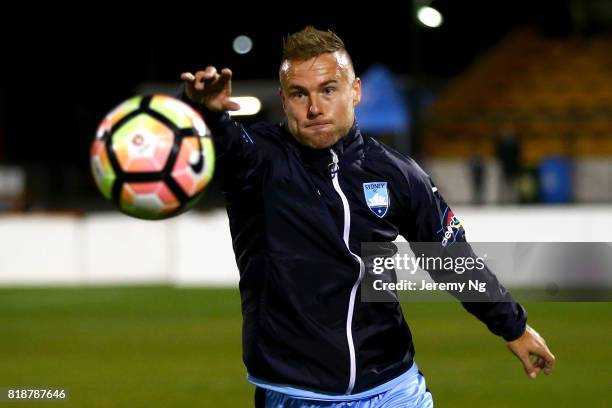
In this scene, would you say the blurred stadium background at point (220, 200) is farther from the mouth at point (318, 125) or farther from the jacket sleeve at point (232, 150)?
the mouth at point (318, 125)

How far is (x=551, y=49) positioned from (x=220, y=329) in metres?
19.8

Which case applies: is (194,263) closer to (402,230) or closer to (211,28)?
(402,230)

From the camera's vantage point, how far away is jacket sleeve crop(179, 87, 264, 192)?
3.84 m

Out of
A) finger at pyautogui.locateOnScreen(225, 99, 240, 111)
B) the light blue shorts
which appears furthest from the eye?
the light blue shorts

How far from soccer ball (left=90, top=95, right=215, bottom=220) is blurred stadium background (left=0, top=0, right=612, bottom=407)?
4472mm

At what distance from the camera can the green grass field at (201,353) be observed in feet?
27.1

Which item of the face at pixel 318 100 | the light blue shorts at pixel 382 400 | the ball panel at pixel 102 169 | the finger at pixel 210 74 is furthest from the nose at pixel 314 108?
the light blue shorts at pixel 382 400

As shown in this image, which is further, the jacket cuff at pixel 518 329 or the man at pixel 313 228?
the jacket cuff at pixel 518 329

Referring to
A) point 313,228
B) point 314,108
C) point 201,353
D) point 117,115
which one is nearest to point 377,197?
point 313,228

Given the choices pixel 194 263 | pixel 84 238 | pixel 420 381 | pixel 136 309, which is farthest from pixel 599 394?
pixel 84 238

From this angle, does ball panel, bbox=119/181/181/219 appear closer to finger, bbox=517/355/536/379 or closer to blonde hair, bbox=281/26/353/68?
blonde hair, bbox=281/26/353/68

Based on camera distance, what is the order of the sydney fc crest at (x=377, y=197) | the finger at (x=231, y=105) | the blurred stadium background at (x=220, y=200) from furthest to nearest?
the blurred stadium background at (x=220, y=200)
the sydney fc crest at (x=377, y=197)
the finger at (x=231, y=105)

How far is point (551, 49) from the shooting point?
95.3ft

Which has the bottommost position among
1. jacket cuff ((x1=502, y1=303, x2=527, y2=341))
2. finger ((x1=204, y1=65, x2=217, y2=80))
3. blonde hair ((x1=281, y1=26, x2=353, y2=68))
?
jacket cuff ((x1=502, y1=303, x2=527, y2=341))
